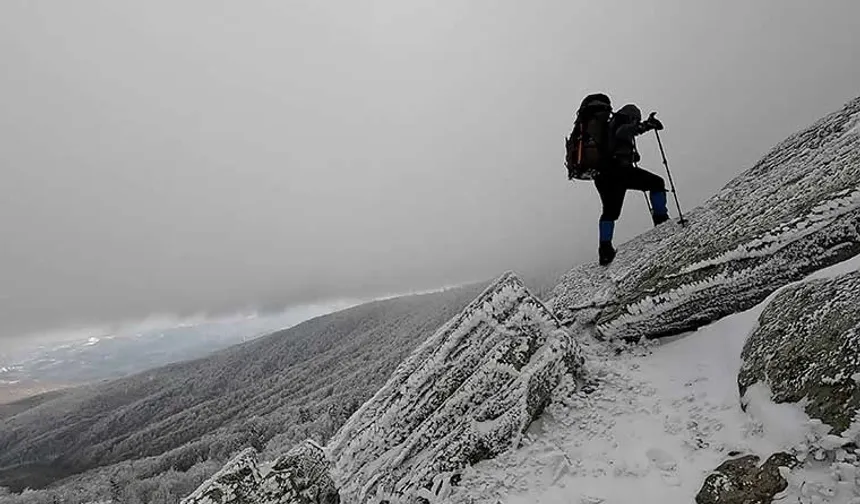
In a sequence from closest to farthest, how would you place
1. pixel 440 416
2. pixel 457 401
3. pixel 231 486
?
1. pixel 231 486
2. pixel 440 416
3. pixel 457 401

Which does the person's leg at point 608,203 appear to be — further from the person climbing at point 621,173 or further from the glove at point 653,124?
the glove at point 653,124

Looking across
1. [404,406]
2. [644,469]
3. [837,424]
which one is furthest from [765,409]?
[404,406]

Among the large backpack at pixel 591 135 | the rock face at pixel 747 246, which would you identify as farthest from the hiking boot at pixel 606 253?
the large backpack at pixel 591 135

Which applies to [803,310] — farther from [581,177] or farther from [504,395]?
[581,177]

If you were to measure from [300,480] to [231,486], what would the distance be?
60.9 inches

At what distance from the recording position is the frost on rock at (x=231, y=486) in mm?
10016

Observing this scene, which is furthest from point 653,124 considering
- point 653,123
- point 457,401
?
point 457,401

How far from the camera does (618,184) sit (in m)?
15.8

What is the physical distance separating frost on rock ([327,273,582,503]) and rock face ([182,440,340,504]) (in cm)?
100

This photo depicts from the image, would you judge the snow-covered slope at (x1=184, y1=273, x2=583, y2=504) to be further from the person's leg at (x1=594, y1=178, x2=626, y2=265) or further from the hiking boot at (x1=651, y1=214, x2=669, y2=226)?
the hiking boot at (x1=651, y1=214, x2=669, y2=226)

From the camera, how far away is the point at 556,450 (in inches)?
390

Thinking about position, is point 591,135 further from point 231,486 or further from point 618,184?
point 231,486

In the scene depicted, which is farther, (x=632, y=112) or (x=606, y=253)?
(x=606, y=253)

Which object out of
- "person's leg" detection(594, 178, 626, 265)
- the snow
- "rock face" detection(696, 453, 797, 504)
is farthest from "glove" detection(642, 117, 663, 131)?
"rock face" detection(696, 453, 797, 504)
